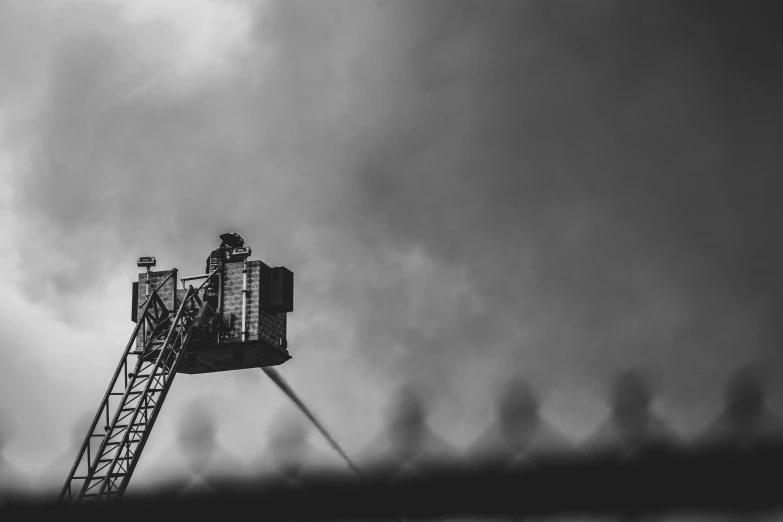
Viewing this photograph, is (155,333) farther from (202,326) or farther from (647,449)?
(647,449)

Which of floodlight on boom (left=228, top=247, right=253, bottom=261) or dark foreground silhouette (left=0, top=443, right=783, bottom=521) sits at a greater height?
floodlight on boom (left=228, top=247, right=253, bottom=261)

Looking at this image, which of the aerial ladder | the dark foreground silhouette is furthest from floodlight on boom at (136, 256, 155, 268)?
the dark foreground silhouette

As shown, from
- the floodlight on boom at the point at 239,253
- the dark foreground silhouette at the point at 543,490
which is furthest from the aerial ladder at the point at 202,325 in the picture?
the dark foreground silhouette at the point at 543,490

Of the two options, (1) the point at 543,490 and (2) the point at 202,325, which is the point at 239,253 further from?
(1) the point at 543,490

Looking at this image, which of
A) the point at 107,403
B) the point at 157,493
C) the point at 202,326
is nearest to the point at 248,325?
the point at 202,326

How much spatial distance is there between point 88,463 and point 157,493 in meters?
52.4

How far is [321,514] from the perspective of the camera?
5.19m

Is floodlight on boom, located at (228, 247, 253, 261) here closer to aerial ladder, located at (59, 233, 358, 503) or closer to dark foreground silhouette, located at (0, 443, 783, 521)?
aerial ladder, located at (59, 233, 358, 503)

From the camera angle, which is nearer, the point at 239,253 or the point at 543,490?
the point at 543,490

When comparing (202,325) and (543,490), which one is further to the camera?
(202,325)

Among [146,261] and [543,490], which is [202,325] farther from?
[543,490]

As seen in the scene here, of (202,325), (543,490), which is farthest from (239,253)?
(543,490)

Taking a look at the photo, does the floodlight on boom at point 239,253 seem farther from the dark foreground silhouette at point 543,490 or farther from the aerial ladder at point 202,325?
the dark foreground silhouette at point 543,490

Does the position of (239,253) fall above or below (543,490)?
above
